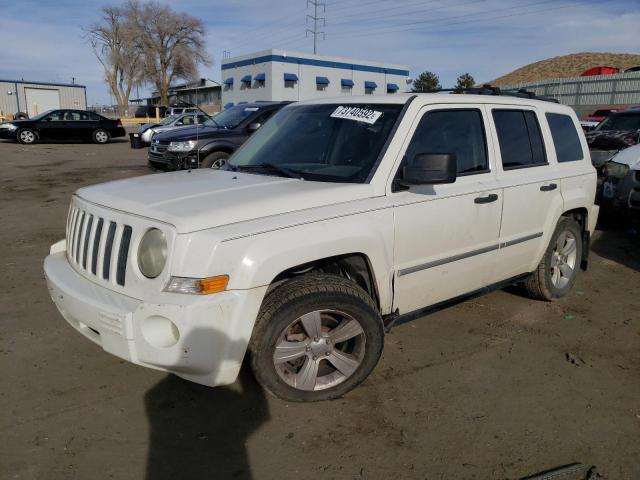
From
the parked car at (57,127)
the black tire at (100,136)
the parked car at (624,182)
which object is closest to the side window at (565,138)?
the parked car at (624,182)

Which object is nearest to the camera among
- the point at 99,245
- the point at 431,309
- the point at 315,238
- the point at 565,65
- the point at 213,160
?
the point at 315,238

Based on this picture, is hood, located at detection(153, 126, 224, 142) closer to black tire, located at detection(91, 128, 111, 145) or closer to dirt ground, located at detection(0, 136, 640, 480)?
dirt ground, located at detection(0, 136, 640, 480)

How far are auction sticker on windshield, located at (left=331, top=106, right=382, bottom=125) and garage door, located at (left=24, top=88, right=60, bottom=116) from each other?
2203 inches

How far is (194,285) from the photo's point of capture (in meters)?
2.54

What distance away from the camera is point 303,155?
375 cm

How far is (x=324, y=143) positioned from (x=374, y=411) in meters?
1.83

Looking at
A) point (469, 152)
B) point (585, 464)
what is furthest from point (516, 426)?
point (469, 152)

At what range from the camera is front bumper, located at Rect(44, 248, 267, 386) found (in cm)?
252

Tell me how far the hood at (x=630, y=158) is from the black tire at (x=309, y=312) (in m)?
5.79

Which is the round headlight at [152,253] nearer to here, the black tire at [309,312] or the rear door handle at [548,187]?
the black tire at [309,312]

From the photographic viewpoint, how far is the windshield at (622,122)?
37.3 feet

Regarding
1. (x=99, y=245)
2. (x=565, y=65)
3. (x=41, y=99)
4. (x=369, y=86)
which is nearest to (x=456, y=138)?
(x=99, y=245)

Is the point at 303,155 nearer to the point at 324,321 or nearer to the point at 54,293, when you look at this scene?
the point at 324,321

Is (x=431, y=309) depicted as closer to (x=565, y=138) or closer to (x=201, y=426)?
(x=201, y=426)
